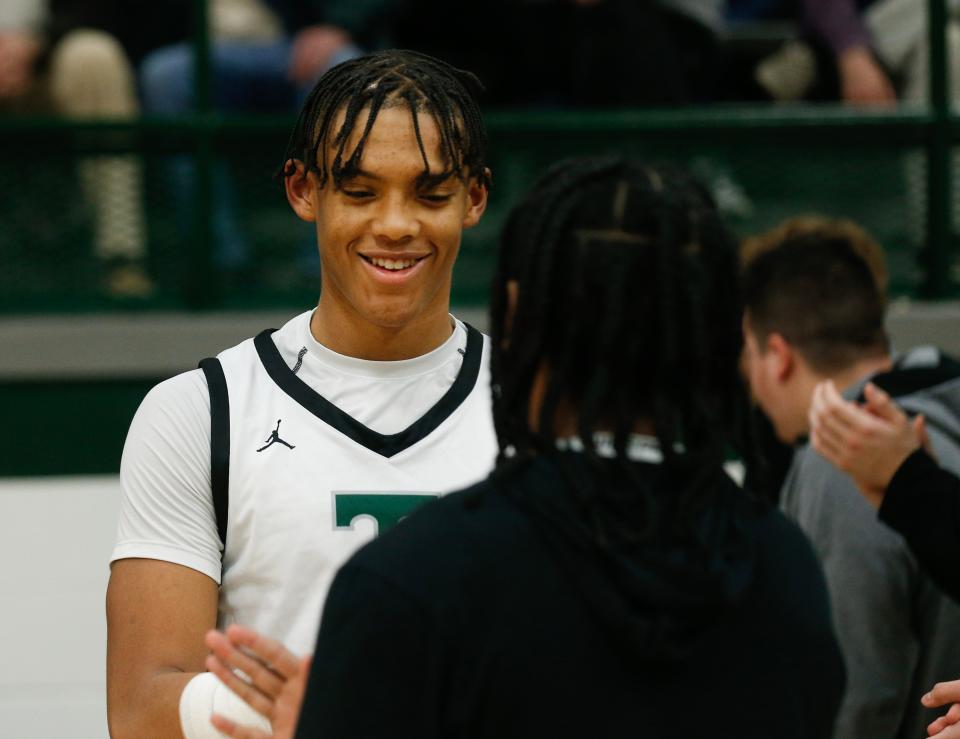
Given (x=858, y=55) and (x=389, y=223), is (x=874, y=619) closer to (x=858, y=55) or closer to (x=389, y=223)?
(x=389, y=223)

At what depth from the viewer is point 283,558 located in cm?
213

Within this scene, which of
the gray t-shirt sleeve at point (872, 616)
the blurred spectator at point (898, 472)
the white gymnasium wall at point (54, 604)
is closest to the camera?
the blurred spectator at point (898, 472)

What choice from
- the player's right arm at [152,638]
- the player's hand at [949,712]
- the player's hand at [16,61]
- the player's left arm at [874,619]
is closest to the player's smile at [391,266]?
the player's right arm at [152,638]

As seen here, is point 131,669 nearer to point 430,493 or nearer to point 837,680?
point 430,493

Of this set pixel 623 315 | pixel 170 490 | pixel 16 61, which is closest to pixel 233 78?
pixel 16 61

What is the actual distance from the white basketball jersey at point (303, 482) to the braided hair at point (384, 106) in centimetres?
32

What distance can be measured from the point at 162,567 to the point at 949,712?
3.79 feet

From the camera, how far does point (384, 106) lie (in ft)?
7.47

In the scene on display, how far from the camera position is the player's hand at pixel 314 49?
560 centimetres

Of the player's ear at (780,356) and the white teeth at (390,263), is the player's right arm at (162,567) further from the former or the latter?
the player's ear at (780,356)

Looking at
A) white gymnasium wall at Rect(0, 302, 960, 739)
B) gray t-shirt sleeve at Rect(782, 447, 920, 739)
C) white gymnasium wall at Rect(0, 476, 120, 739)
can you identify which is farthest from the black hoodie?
white gymnasium wall at Rect(0, 302, 960, 739)

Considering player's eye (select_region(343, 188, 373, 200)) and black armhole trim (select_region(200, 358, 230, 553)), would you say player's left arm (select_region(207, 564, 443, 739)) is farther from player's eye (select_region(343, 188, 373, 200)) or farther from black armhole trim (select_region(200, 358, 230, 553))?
player's eye (select_region(343, 188, 373, 200))

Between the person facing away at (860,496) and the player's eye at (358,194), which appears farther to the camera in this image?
the person facing away at (860,496)

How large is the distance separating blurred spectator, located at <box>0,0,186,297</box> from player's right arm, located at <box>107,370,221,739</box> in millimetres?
3696
